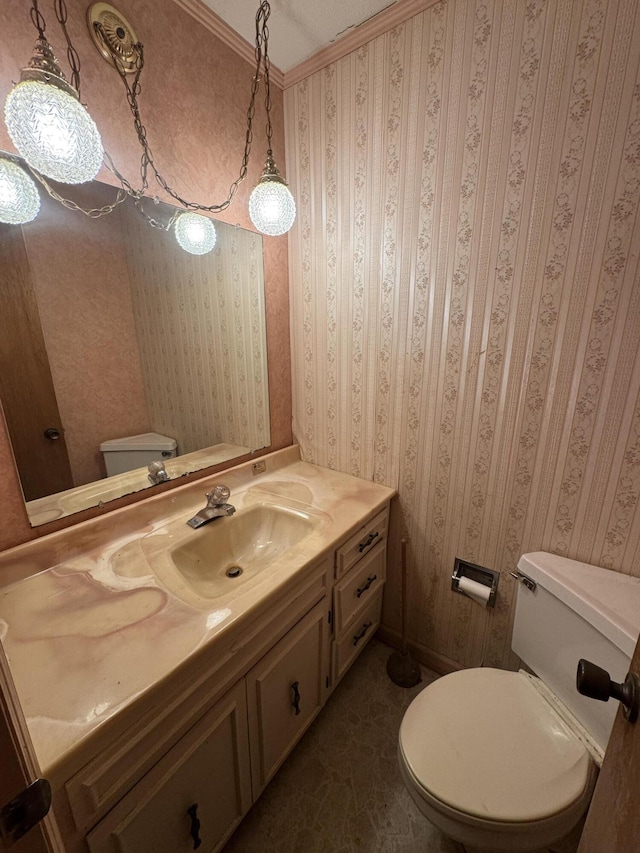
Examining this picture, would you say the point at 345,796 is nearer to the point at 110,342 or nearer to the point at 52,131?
the point at 110,342

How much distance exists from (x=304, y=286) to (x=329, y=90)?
0.67 metres

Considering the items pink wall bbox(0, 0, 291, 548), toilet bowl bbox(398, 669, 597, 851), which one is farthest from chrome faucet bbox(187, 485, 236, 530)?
toilet bowl bbox(398, 669, 597, 851)

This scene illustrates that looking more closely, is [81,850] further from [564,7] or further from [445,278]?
[564,7]

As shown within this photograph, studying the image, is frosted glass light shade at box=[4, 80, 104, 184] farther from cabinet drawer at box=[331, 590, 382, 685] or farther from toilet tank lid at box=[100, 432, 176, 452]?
cabinet drawer at box=[331, 590, 382, 685]

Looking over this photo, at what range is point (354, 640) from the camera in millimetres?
1362

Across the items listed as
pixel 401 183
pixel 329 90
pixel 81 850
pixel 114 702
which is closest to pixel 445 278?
pixel 401 183

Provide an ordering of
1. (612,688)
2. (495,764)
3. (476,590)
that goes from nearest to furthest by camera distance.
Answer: (612,688) < (495,764) < (476,590)

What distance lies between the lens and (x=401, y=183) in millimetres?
1167

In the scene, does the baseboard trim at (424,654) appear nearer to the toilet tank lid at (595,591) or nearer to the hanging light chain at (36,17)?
the toilet tank lid at (595,591)

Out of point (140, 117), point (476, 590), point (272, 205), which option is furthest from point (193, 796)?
point (140, 117)

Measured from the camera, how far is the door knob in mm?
465

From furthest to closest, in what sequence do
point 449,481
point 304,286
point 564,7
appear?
1. point 304,286
2. point 449,481
3. point 564,7

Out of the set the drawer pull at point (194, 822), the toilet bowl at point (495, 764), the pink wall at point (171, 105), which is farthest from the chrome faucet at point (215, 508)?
the toilet bowl at point (495, 764)

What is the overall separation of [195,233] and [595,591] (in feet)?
5.45
